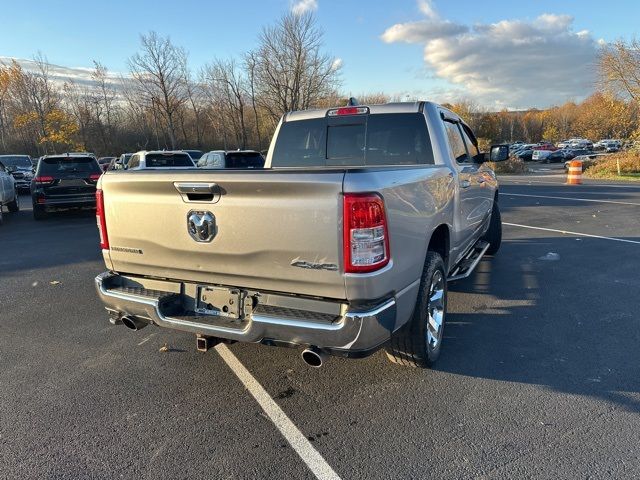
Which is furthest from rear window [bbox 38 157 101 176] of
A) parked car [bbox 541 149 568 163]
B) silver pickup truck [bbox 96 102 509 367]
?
parked car [bbox 541 149 568 163]

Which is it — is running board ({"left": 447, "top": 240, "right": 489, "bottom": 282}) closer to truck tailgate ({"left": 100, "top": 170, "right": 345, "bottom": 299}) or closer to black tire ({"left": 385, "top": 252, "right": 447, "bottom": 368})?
black tire ({"left": 385, "top": 252, "right": 447, "bottom": 368})

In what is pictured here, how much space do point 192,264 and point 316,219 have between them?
3.34 ft

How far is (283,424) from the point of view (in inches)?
114

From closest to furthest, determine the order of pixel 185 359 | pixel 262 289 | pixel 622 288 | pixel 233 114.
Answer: pixel 262 289 → pixel 185 359 → pixel 622 288 → pixel 233 114

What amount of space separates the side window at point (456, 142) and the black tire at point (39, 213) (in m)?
11.2

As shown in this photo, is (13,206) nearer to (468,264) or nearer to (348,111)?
(348,111)

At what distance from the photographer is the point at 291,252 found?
8.77ft

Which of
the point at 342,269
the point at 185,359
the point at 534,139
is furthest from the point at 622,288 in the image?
the point at 534,139

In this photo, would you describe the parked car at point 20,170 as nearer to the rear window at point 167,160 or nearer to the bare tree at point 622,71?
the rear window at point 167,160

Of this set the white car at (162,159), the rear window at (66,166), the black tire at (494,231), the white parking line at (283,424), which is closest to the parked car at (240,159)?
the white car at (162,159)

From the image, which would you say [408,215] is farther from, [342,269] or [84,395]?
[84,395]

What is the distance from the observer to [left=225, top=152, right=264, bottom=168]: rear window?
14.1 metres

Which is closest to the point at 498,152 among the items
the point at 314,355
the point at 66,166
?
the point at 314,355

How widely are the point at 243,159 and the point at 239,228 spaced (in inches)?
477
